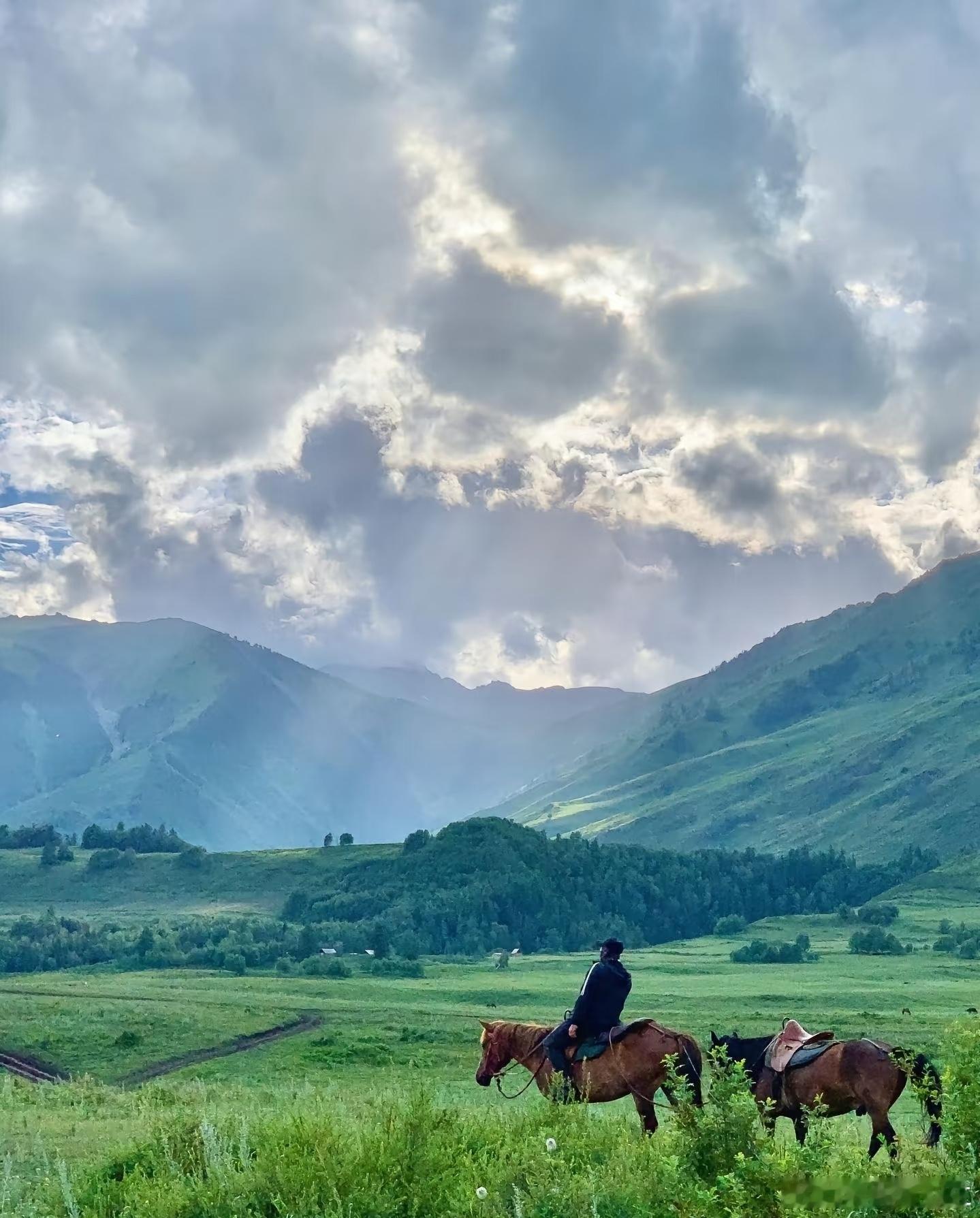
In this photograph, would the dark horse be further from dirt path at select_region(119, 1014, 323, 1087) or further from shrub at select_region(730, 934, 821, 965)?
shrub at select_region(730, 934, 821, 965)

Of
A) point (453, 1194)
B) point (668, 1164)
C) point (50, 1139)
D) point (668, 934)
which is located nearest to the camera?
point (668, 1164)

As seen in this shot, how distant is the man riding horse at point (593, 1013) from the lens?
24.2 m

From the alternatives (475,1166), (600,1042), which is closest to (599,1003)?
(600,1042)

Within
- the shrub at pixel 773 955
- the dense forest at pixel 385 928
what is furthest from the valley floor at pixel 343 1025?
the dense forest at pixel 385 928

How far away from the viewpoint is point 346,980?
4813 inches

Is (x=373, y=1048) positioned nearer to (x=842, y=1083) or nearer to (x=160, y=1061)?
(x=160, y=1061)

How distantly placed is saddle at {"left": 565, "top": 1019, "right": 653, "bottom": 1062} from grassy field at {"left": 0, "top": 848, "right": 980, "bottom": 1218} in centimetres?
174

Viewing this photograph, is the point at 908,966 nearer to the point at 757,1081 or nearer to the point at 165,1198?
the point at 757,1081

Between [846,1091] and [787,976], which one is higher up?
[846,1091]

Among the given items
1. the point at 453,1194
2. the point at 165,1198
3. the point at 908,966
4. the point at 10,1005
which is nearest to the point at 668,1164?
the point at 453,1194

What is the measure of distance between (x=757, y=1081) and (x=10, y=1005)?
7151 centimetres

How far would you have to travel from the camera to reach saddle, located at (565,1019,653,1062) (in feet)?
77.8

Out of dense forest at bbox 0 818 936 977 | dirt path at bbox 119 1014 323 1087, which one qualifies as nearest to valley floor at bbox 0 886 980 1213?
dirt path at bbox 119 1014 323 1087

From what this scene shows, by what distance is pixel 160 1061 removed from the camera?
61812 mm
